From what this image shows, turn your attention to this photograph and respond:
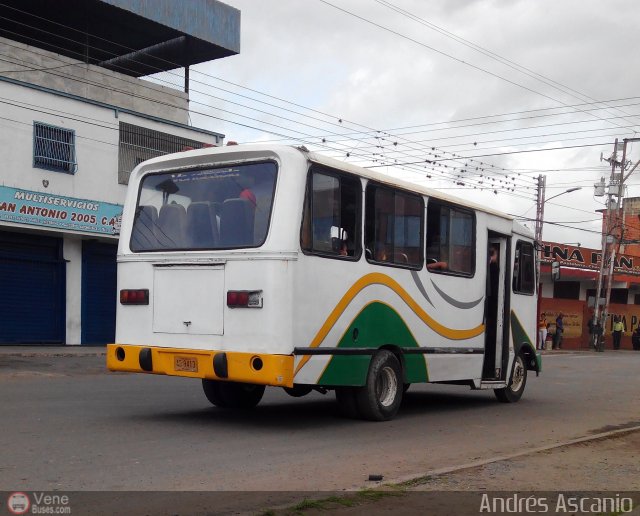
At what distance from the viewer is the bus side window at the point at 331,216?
9.83 m

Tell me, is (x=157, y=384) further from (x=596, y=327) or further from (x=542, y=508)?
(x=596, y=327)

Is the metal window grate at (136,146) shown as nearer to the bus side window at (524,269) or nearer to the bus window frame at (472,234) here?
the bus side window at (524,269)

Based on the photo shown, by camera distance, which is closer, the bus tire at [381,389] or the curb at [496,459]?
the curb at [496,459]

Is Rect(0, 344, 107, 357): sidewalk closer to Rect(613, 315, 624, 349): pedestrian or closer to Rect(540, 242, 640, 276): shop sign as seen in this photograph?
Rect(540, 242, 640, 276): shop sign

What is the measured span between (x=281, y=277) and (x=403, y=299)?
8.32 feet

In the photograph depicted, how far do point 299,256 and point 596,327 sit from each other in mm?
37334

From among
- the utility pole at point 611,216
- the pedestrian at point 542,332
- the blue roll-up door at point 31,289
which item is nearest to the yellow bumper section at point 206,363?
the blue roll-up door at point 31,289

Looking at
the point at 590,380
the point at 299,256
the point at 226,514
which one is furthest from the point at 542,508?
the point at 590,380

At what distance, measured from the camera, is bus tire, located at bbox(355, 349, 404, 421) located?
1075 cm

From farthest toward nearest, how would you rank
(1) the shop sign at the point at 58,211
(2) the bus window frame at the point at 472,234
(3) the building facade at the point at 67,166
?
1. (3) the building facade at the point at 67,166
2. (1) the shop sign at the point at 58,211
3. (2) the bus window frame at the point at 472,234

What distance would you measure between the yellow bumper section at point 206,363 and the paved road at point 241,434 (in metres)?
0.63

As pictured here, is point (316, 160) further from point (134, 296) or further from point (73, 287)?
point (73, 287)

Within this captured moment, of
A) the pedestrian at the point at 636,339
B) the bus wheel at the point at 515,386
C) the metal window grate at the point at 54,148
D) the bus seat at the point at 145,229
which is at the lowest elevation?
the pedestrian at the point at 636,339

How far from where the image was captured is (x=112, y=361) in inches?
412
